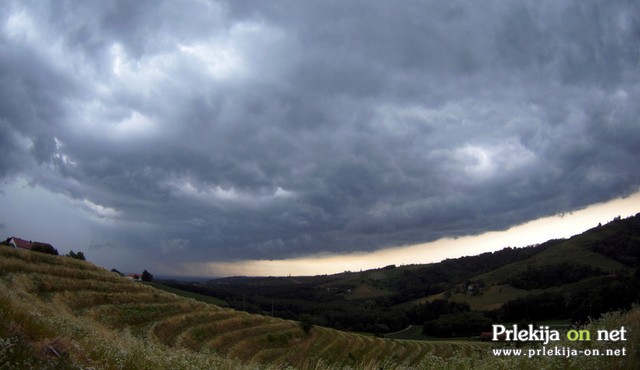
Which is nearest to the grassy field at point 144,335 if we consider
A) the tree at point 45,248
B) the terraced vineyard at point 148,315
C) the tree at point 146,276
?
the terraced vineyard at point 148,315

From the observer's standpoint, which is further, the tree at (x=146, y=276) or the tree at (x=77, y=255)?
the tree at (x=146, y=276)

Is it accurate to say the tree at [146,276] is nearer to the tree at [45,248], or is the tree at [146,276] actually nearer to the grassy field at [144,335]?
the tree at [45,248]

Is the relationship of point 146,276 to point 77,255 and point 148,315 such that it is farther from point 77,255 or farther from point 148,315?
point 148,315

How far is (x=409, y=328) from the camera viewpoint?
5871 inches

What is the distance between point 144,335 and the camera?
38.2 m

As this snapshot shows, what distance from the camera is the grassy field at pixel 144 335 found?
25.1 ft

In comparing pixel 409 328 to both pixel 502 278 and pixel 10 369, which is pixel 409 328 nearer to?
pixel 502 278

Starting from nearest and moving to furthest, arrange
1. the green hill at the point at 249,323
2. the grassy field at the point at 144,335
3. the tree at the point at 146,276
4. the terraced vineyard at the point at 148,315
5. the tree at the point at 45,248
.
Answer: the grassy field at the point at 144,335 → the green hill at the point at 249,323 → the terraced vineyard at the point at 148,315 → the tree at the point at 45,248 → the tree at the point at 146,276

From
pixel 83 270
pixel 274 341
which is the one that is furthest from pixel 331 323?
pixel 83 270

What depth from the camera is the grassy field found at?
7.66 meters

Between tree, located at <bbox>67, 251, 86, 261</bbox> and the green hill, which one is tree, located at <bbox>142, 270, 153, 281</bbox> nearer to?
the green hill

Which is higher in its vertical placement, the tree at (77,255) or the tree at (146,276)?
the tree at (77,255)

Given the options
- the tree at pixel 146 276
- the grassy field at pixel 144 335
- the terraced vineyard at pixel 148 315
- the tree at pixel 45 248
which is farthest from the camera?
the tree at pixel 146 276

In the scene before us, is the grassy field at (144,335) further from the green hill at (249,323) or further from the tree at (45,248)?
the tree at (45,248)
